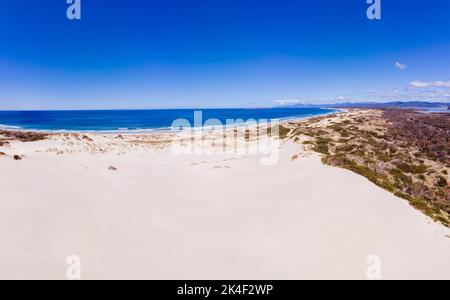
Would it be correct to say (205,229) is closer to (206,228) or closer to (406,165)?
(206,228)

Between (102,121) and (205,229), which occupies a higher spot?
(102,121)

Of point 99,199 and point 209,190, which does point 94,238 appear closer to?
point 99,199

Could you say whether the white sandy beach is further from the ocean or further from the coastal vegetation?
the ocean

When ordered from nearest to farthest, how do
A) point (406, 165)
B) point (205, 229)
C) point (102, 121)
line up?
point (205, 229) < point (406, 165) < point (102, 121)

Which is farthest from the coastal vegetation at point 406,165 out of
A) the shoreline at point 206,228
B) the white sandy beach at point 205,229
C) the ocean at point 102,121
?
the ocean at point 102,121

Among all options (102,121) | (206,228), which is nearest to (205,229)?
(206,228)

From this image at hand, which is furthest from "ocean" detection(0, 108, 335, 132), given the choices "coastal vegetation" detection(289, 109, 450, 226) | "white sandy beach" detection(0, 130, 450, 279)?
"white sandy beach" detection(0, 130, 450, 279)

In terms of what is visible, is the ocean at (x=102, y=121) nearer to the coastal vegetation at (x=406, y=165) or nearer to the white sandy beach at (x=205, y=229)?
the coastal vegetation at (x=406, y=165)

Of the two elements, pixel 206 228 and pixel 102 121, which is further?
pixel 102 121
